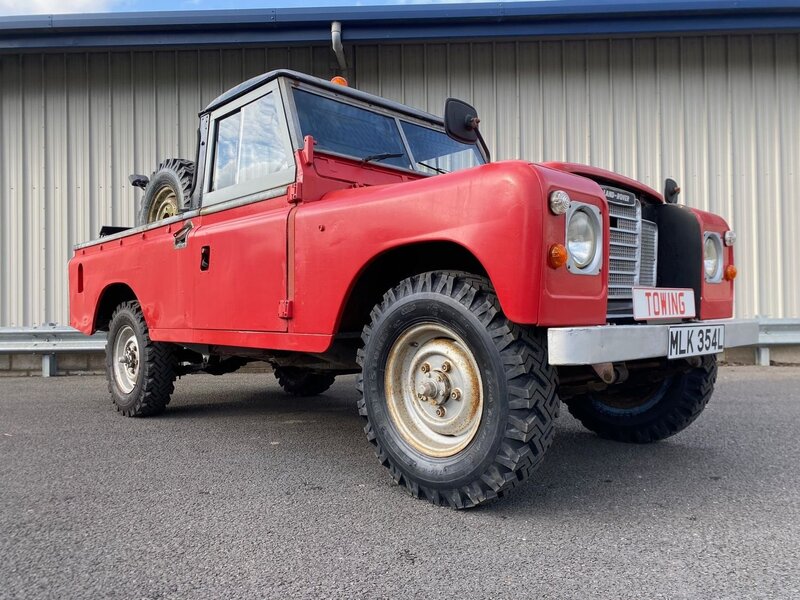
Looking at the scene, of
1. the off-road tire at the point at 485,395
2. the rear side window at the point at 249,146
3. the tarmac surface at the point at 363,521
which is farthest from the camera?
the rear side window at the point at 249,146

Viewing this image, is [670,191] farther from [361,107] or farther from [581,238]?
[361,107]

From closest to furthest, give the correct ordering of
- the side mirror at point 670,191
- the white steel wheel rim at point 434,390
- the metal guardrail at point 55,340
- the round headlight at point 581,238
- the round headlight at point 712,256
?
the round headlight at point 581,238 < the white steel wheel rim at point 434,390 < the round headlight at point 712,256 < the side mirror at point 670,191 < the metal guardrail at point 55,340

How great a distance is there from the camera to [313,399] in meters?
5.52

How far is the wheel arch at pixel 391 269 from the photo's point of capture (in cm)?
265

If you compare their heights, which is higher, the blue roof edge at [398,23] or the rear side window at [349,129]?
the blue roof edge at [398,23]

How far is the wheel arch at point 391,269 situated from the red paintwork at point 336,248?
106mm

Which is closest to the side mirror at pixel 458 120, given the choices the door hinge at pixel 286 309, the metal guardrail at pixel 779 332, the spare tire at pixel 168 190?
the door hinge at pixel 286 309

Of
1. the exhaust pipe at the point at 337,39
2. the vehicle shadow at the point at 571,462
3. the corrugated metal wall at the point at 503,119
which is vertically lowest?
the vehicle shadow at the point at 571,462

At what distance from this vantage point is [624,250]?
2.73m

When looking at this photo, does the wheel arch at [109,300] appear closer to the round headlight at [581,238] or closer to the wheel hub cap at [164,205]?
the wheel hub cap at [164,205]

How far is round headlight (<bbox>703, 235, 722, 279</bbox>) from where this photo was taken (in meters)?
3.14

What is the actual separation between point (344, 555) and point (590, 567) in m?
0.84

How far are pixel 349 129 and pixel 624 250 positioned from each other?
1.87 meters

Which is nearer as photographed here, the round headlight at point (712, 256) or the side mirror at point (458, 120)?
the side mirror at point (458, 120)
